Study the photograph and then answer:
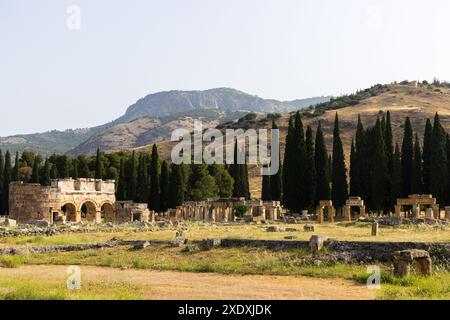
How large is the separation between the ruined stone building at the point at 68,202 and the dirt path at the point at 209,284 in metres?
29.1

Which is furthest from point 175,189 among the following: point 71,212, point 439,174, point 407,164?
point 439,174

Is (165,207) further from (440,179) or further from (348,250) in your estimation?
(348,250)

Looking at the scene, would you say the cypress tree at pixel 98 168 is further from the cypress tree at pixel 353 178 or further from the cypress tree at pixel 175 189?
the cypress tree at pixel 353 178

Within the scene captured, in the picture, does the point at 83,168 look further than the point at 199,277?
Yes

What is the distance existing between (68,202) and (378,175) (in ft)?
91.2

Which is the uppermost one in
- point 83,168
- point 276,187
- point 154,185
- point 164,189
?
point 83,168

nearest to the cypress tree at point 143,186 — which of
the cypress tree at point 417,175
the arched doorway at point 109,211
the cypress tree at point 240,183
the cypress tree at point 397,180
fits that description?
the arched doorway at point 109,211

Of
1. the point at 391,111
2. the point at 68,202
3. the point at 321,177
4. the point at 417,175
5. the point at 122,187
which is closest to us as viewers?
the point at 68,202

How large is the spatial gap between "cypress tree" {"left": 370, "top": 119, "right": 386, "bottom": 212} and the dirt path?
35.5 meters

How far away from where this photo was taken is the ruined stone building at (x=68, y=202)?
49250mm

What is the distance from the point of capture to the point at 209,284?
55.6 feet

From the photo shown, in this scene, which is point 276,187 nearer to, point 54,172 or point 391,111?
point 54,172

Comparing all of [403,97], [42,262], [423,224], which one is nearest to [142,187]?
[423,224]

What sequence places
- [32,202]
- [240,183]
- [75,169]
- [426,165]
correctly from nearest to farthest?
[32,202] < [426,165] < [240,183] < [75,169]
